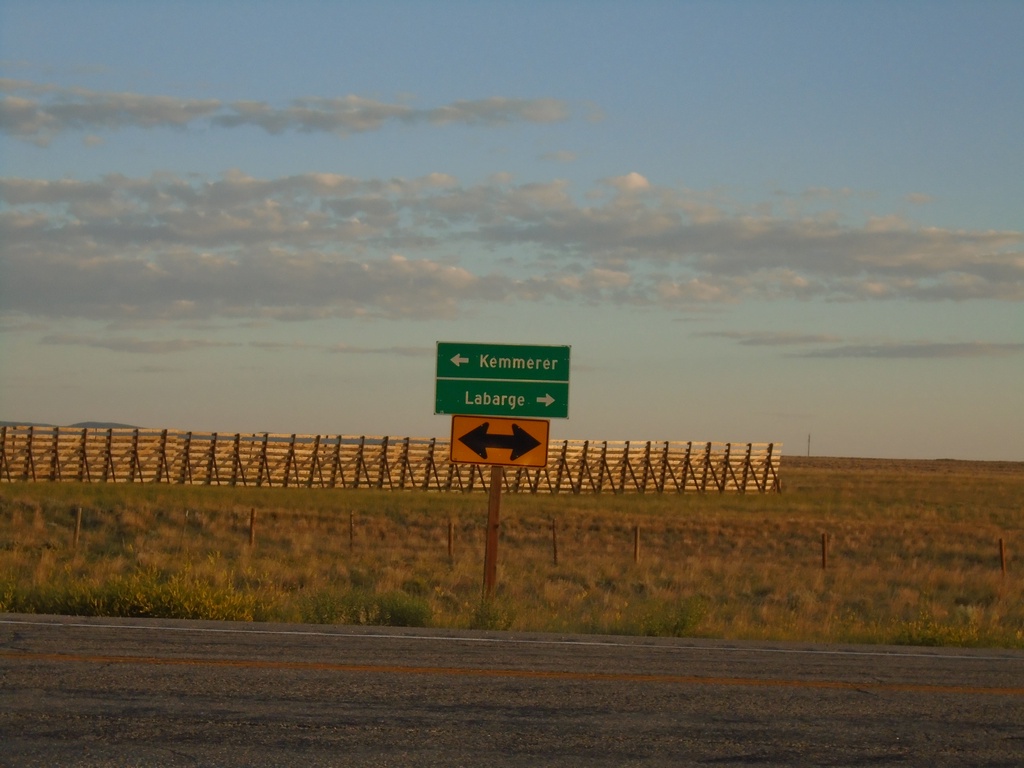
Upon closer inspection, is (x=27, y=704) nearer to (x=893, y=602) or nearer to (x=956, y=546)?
(x=893, y=602)

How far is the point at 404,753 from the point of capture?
22.1 ft

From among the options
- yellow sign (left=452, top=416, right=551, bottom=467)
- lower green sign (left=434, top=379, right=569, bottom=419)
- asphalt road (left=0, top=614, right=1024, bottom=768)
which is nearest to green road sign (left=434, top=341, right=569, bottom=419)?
lower green sign (left=434, top=379, right=569, bottom=419)

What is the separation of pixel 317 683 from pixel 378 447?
5187 cm

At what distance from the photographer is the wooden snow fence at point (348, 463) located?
54656mm

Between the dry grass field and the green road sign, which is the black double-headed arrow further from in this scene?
the dry grass field

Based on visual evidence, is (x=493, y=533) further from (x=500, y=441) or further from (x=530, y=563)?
(x=530, y=563)

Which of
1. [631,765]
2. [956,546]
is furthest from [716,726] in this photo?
[956,546]

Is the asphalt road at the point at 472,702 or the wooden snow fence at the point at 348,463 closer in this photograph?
the asphalt road at the point at 472,702

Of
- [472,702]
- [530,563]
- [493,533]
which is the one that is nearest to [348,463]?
[530,563]

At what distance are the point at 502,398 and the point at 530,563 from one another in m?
12.5

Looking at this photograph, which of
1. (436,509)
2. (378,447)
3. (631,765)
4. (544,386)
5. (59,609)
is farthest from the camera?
(378,447)

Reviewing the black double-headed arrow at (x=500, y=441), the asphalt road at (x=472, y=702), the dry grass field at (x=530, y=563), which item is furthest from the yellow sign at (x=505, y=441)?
the asphalt road at (x=472, y=702)

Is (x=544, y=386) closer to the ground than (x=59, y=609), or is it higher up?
higher up

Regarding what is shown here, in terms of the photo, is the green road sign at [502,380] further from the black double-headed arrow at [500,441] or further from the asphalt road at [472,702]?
the asphalt road at [472,702]
